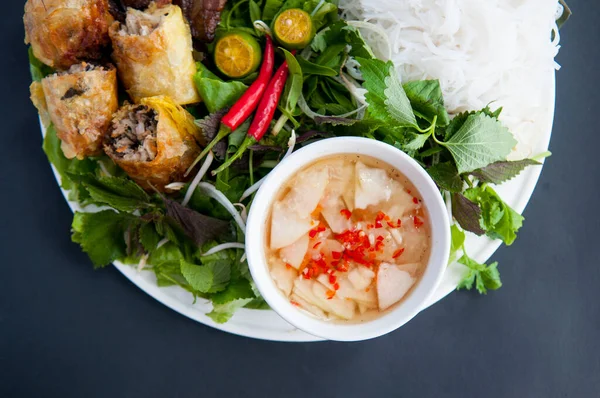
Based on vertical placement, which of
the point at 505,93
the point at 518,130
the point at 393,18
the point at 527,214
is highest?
the point at 393,18

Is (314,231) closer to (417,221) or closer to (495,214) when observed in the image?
(417,221)

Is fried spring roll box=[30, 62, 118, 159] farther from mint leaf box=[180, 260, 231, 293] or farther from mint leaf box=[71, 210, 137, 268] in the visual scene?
mint leaf box=[180, 260, 231, 293]

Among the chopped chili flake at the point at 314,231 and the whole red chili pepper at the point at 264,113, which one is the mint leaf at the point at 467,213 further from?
the whole red chili pepper at the point at 264,113

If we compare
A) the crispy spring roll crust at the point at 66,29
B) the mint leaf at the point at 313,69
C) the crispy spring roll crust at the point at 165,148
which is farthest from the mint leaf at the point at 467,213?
the crispy spring roll crust at the point at 66,29

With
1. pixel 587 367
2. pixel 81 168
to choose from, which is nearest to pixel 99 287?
pixel 81 168

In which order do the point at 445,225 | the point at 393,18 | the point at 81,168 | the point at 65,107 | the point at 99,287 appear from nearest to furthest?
the point at 445,225, the point at 65,107, the point at 393,18, the point at 81,168, the point at 99,287

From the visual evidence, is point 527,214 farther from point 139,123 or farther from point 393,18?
point 139,123
